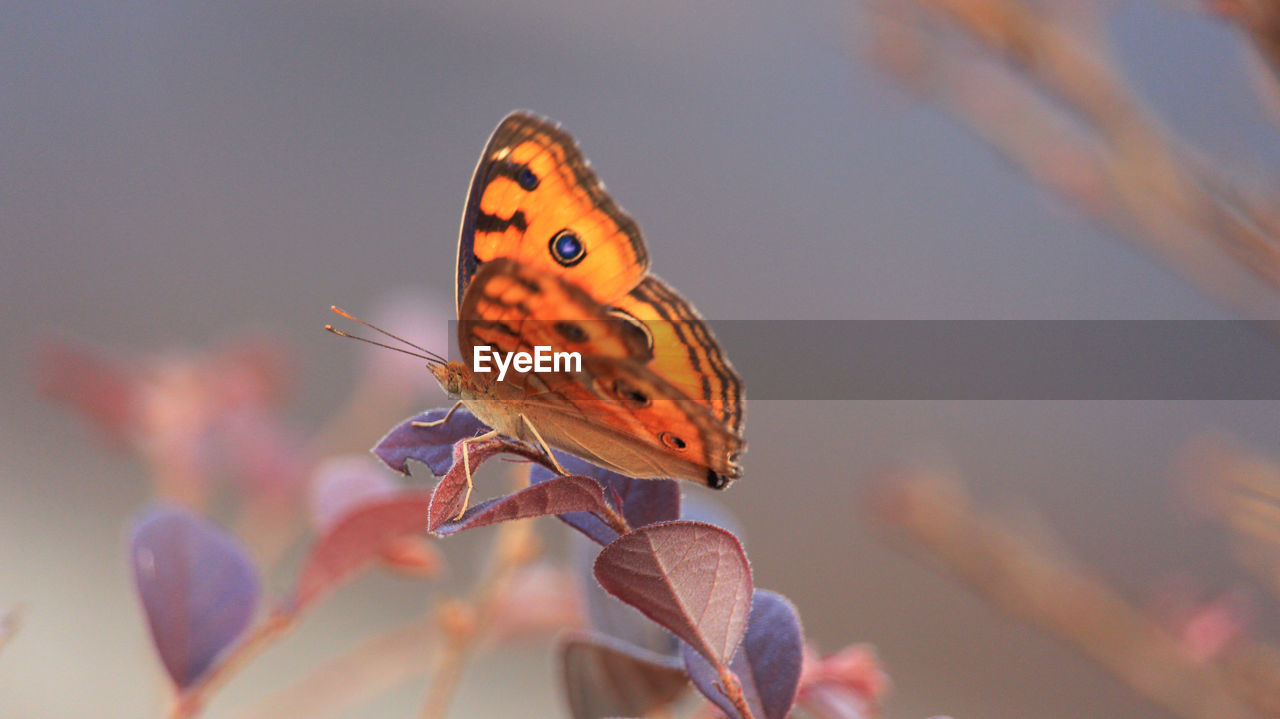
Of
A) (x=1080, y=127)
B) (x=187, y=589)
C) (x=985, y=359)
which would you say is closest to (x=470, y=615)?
(x=187, y=589)

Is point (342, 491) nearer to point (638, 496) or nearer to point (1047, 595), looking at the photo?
point (638, 496)

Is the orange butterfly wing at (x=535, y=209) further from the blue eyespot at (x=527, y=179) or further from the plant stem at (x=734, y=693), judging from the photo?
the plant stem at (x=734, y=693)

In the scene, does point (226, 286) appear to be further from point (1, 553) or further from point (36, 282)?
point (1, 553)

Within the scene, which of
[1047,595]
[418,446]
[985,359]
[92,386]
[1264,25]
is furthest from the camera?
[985,359]

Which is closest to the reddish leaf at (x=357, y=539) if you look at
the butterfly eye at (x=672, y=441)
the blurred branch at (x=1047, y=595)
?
the butterfly eye at (x=672, y=441)

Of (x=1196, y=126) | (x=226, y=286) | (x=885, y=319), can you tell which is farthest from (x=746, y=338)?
(x=226, y=286)

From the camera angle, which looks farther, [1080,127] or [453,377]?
[1080,127]
